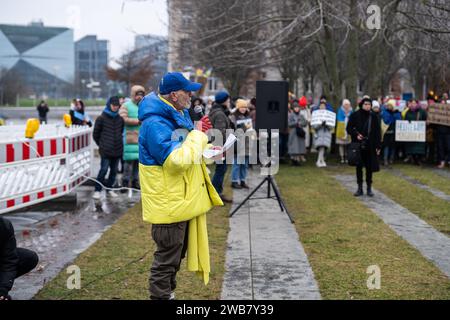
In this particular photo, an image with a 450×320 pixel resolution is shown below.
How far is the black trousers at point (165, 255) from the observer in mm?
5383

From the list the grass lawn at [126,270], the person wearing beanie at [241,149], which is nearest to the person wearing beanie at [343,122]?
the person wearing beanie at [241,149]

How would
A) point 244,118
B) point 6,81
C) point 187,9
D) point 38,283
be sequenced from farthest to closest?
point 6,81
point 187,9
point 244,118
point 38,283

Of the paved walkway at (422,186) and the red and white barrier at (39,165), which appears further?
the paved walkway at (422,186)

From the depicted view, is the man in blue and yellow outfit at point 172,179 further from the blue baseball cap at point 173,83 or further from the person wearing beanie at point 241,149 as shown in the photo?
the person wearing beanie at point 241,149

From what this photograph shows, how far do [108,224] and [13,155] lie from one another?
1690mm

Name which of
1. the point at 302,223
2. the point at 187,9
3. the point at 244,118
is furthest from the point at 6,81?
the point at 302,223

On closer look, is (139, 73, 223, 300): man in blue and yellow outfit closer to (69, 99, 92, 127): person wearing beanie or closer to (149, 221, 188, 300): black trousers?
(149, 221, 188, 300): black trousers

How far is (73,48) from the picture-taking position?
134375mm

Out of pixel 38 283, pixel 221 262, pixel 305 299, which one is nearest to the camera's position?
pixel 305 299

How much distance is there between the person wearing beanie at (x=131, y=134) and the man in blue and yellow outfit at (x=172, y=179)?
260 inches

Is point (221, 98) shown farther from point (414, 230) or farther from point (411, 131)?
point (411, 131)

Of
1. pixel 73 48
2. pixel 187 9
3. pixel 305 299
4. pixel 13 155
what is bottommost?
pixel 305 299

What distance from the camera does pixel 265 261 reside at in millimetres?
7762
